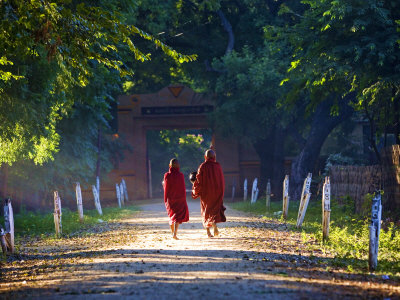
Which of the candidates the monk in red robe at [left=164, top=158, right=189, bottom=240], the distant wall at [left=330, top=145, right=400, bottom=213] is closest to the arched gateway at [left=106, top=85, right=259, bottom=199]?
the distant wall at [left=330, top=145, right=400, bottom=213]

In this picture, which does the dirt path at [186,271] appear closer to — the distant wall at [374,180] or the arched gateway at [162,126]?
the distant wall at [374,180]

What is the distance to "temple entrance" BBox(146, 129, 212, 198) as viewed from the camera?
140ft

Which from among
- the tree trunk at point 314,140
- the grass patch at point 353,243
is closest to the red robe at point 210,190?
the grass patch at point 353,243

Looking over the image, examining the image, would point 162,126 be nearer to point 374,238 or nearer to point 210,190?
point 210,190

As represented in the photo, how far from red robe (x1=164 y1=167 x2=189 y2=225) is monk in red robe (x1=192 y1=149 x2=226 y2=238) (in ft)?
1.13

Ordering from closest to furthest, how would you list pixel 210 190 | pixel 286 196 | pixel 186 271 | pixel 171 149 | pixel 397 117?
pixel 186 271 → pixel 210 190 → pixel 397 117 → pixel 286 196 → pixel 171 149

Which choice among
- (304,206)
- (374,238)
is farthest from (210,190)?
(374,238)

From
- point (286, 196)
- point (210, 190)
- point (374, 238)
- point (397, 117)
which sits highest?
point (397, 117)

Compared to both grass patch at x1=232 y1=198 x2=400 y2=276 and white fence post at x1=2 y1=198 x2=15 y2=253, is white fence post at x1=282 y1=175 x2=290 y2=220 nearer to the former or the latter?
grass patch at x1=232 y1=198 x2=400 y2=276

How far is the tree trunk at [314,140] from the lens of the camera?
23.5 metres

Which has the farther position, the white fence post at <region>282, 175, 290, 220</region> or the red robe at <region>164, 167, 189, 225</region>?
the white fence post at <region>282, 175, 290, 220</region>

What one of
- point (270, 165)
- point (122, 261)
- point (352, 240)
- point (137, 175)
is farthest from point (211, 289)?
point (137, 175)

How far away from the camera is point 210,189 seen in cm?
1241

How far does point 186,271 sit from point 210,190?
513 cm
